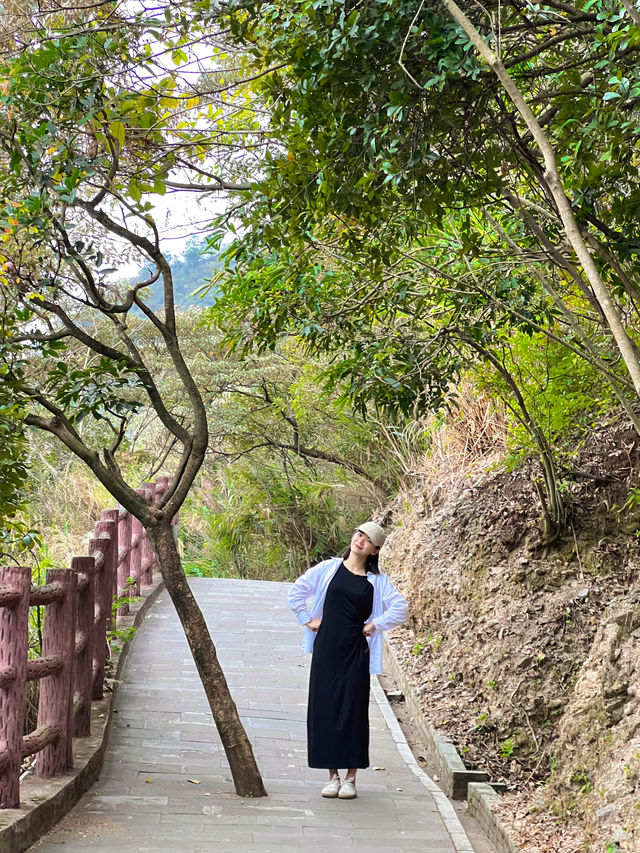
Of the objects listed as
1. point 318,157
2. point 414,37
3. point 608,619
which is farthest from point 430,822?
point 414,37

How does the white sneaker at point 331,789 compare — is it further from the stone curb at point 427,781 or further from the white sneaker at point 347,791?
the stone curb at point 427,781

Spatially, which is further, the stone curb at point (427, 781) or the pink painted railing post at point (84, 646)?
the pink painted railing post at point (84, 646)

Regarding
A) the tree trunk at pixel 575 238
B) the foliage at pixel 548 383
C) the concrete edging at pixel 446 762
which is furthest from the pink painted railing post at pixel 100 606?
the tree trunk at pixel 575 238

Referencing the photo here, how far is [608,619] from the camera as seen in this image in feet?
22.7

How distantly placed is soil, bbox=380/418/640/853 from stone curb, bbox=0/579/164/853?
8.80ft

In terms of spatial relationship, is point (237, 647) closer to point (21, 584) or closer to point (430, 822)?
point (430, 822)

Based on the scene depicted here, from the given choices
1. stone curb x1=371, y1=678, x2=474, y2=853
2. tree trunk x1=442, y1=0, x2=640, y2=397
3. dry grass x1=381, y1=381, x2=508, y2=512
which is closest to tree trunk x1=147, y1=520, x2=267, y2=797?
stone curb x1=371, y1=678, x2=474, y2=853

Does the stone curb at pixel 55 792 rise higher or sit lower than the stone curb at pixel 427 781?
higher

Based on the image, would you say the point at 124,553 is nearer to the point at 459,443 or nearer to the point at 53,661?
the point at 459,443

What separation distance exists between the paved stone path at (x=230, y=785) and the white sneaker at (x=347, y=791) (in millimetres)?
88

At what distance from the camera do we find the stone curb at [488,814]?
6004 millimetres

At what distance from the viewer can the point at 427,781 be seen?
291 inches

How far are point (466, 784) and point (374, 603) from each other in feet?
5.00

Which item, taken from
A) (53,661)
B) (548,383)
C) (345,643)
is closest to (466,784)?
(345,643)
